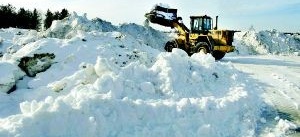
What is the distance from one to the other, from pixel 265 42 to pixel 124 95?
121 feet

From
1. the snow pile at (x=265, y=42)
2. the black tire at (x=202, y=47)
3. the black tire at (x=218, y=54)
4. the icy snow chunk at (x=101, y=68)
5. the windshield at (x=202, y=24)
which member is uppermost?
the windshield at (x=202, y=24)

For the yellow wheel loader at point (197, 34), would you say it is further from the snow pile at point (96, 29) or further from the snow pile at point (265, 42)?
the snow pile at point (265, 42)

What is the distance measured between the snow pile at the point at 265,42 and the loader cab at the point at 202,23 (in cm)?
2026

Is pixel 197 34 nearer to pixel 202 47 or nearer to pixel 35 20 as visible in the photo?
pixel 202 47

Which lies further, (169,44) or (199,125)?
(169,44)

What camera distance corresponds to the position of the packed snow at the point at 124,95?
28.7 ft

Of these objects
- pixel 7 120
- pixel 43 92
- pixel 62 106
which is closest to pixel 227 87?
pixel 43 92

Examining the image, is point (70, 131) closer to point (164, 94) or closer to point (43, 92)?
point (43, 92)

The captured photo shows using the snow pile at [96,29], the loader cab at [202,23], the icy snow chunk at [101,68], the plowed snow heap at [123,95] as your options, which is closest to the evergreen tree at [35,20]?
the snow pile at [96,29]

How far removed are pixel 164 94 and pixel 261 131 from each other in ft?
8.30

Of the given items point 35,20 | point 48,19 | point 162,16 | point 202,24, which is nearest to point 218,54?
point 202,24

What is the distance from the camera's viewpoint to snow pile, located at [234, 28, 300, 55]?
45.0m

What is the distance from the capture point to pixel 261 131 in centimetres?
1100

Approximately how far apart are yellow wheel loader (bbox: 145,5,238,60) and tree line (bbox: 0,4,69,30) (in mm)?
33157
